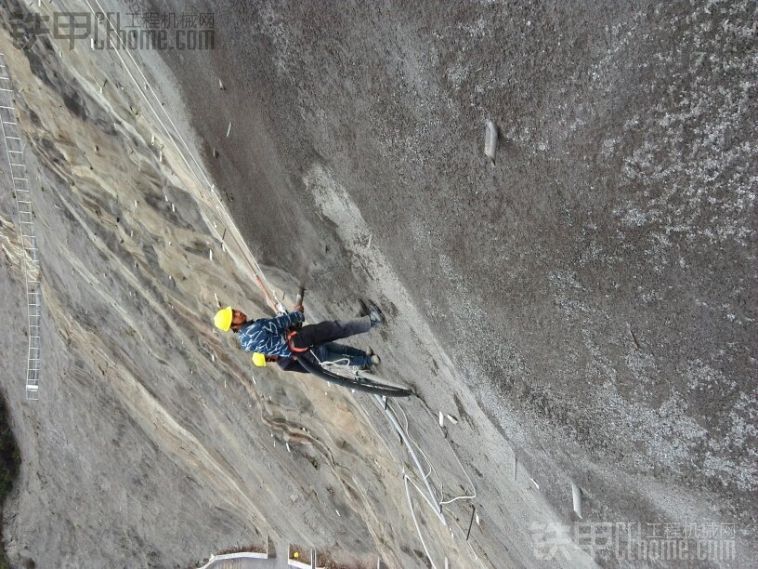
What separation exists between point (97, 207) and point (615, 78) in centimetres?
765

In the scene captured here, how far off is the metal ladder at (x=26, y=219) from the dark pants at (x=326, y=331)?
7.07 meters

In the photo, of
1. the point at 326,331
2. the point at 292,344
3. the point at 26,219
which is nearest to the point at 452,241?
the point at 326,331

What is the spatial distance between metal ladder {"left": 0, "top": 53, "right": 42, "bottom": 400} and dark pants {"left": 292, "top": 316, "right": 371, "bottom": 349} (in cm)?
707

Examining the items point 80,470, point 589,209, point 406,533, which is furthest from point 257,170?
point 80,470

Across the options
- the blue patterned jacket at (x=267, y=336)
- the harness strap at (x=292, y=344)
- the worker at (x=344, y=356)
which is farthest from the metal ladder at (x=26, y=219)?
the harness strap at (x=292, y=344)

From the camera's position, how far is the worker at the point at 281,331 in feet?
15.6

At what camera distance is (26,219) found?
374 inches

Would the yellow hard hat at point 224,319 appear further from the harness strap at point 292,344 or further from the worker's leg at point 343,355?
the worker's leg at point 343,355

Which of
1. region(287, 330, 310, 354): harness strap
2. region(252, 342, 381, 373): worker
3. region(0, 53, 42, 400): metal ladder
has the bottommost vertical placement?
region(287, 330, 310, 354): harness strap

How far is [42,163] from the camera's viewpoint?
8.88m

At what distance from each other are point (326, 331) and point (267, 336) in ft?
1.82

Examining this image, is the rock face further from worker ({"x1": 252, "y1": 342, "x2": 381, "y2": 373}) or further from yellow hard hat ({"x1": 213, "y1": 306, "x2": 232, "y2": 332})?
yellow hard hat ({"x1": 213, "y1": 306, "x2": 232, "y2": 332})

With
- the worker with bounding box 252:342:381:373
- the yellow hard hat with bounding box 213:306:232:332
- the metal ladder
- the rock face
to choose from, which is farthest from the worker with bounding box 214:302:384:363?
the metal ladder

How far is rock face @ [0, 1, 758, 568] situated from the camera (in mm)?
3453
